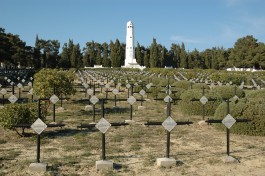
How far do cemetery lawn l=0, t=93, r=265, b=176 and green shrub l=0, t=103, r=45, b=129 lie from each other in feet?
1.64

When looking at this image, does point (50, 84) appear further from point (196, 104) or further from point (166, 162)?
point (166, 162)

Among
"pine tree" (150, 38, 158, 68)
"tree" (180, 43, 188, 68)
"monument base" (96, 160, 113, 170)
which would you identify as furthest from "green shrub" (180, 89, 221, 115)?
"tree" (180, 43, 188, 68)

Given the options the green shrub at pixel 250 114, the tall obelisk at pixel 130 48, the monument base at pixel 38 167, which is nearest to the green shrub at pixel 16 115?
the monument base at pixel 38 167

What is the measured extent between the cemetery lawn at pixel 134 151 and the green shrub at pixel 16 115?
1.64 feet

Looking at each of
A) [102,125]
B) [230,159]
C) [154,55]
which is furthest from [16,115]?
[154,55]

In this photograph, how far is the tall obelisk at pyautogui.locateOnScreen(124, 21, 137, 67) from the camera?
9505 centimetres

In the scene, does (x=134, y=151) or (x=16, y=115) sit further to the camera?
(x=16, y=115)

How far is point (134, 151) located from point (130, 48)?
86.8m

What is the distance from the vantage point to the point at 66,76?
19.2 metres

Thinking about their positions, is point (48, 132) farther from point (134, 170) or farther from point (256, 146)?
point (256, 146)

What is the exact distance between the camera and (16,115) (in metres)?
11.2

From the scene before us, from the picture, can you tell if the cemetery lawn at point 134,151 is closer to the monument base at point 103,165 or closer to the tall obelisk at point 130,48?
the monument base at point 103,165

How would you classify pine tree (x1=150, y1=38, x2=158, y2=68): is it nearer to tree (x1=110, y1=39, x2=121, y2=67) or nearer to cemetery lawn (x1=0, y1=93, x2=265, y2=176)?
tree (x1=110, y1=39, x2=121, y2=67)

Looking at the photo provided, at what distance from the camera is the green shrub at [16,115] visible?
11094 millimetres
